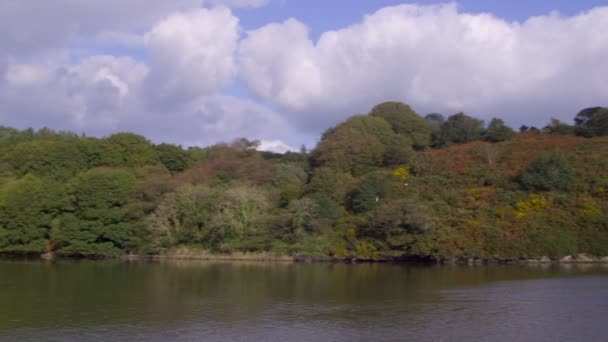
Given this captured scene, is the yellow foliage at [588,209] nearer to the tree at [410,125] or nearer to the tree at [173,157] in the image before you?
the tree at [410,125]

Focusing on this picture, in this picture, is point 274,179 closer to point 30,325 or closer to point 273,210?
point 273,210

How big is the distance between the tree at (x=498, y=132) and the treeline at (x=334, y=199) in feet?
0.83

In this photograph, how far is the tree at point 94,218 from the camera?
58.6 meters

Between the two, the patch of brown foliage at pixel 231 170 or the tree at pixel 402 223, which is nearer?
the tree at pixel 402 223

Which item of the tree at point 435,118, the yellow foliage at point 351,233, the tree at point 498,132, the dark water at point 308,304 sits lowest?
the dark water at point 308,304

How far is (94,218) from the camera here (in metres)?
59.1

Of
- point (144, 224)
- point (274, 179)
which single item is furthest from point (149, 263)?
point (274, 179)

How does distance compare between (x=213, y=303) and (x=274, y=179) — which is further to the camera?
(x=274, y=179)

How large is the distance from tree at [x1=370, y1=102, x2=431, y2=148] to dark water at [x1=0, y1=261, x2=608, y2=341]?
3114cm

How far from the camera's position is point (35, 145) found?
70.1 metres

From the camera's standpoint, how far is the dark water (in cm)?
2433

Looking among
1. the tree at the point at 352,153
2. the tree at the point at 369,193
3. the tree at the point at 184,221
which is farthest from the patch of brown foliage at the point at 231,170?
the tree at the point at 369,193

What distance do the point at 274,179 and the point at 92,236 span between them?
18.5 metres

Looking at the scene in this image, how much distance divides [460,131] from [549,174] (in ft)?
60.5
